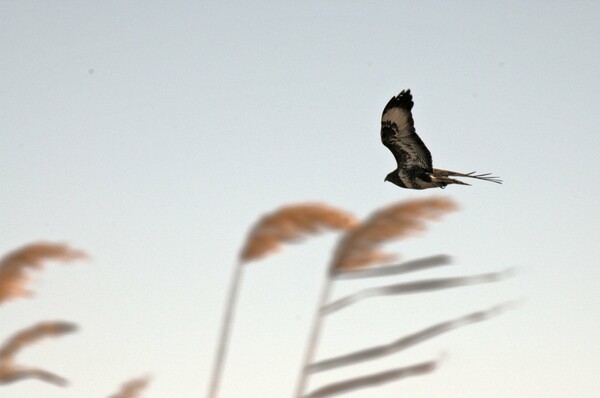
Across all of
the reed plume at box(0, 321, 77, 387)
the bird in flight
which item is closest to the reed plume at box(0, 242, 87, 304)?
the reed plume at box(0, 321, 77, 387)

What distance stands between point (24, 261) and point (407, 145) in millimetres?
18239

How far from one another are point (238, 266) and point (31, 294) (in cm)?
90

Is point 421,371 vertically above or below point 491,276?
below

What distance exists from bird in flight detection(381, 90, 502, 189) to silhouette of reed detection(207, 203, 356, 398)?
58.6 ft

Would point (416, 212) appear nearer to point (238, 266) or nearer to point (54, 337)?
point (238, 266)

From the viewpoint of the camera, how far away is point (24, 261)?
3797mm

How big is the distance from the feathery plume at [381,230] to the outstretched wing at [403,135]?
18063mm

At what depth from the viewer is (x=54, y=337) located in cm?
404

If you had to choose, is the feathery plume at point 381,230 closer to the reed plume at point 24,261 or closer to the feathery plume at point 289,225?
the feathery plume at point 289,225

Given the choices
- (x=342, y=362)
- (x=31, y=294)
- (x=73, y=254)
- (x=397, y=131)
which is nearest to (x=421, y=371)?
(x=342, y=362)

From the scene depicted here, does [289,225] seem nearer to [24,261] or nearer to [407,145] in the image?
[24,261]

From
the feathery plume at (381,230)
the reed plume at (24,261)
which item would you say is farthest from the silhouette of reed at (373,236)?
the reed plume at (24,261)

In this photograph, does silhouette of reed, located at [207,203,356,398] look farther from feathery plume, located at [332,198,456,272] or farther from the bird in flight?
the bird in flight

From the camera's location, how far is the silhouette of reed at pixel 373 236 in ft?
10.6
